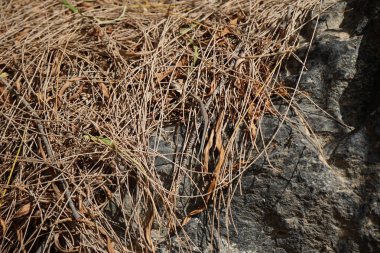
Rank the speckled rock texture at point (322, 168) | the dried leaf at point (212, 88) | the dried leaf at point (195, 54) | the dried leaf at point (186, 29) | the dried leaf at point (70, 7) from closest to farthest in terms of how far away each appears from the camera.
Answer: the speckled rock texture at point (322, 168) → the dried leaf at point (212, 88) → the dried leaf at point (195, 54) → the dried leaf at point (186, 29) → the dried leaf at point (70, 7)

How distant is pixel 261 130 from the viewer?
1894 millimetres

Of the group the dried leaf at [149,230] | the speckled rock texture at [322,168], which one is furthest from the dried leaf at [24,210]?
the speckled rock texture at [322,168]

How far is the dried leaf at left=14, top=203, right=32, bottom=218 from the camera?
189 cm

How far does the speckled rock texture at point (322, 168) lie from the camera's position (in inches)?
68.7

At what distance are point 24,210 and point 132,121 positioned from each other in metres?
0.51

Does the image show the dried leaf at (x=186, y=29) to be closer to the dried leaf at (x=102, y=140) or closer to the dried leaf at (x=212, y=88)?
the dried leaf at (x=212, y=88)

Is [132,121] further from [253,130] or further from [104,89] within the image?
[253,130]

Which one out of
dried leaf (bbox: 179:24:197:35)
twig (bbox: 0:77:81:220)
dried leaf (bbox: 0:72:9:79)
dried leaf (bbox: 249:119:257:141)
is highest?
dried leaf (bbox: 179:24:197:35)

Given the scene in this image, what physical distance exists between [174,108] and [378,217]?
32.5 inches

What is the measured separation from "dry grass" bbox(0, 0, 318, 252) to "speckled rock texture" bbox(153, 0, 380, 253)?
7 cm

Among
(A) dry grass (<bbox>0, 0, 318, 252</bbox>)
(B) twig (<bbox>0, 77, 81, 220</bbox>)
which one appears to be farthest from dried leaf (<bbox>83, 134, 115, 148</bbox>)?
(B) twig (<bbox>0, 77, 81, 220</bbox>)

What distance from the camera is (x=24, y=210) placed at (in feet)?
6.20

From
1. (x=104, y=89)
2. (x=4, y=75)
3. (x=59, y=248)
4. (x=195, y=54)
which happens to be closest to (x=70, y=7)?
(x=4, y=75)

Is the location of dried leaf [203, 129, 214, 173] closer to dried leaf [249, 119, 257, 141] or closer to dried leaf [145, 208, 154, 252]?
dried leaf [249, 119, 257, 141]
